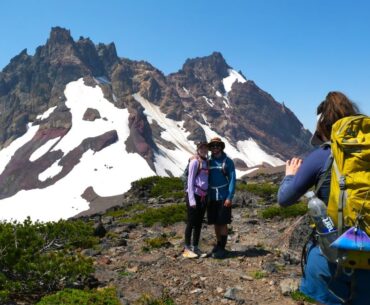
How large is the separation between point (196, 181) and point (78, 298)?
443cm

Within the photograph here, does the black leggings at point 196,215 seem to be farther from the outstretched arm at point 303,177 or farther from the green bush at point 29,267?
the outstretched arm at point 303,177

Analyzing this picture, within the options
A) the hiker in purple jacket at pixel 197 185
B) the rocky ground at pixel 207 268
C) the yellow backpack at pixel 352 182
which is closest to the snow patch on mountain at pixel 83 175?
the rocky ground at pixel 207 268

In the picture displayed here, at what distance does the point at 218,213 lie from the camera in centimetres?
1073

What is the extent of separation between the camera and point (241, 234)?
14070 millimetres

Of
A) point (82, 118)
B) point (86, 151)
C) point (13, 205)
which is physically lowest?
point (13, 205)

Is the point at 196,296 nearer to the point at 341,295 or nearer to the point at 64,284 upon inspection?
the point at 64,284

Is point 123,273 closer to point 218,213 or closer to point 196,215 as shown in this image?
point 196,215

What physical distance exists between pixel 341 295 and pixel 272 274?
19.9 feet

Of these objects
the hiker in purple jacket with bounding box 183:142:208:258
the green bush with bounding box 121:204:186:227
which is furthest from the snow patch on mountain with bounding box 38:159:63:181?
the hiker in purple jacket with bounding box 183:142:208:258

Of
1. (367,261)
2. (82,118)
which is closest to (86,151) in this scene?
(82,118)

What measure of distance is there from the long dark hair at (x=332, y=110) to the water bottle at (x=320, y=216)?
0.69 metres

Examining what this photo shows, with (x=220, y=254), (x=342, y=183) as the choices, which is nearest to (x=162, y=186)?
(x=220, y=254)

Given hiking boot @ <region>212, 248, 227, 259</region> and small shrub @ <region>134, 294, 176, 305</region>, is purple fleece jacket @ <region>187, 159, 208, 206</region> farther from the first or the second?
small shrub @ <region>134, 294, 176, 305</region>

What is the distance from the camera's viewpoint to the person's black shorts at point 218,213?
35.0ft
